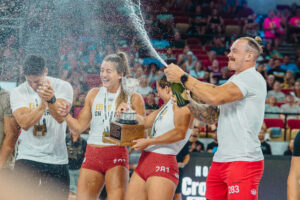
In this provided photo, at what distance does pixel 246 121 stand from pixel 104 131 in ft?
4.17

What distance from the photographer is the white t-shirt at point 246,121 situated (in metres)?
→ 3.00

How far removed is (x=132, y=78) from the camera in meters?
3.73

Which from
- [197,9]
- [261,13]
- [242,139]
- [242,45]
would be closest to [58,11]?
[242,45]

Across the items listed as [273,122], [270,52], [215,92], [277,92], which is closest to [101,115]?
Answer: [215,92]

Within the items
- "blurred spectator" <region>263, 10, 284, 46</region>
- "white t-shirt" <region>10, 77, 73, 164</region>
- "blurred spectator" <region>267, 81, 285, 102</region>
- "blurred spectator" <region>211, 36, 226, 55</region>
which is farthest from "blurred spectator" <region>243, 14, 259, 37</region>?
"white t-shirt" <region>10, 77, 73, 164</region>

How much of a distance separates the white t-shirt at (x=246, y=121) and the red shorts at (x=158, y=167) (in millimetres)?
534

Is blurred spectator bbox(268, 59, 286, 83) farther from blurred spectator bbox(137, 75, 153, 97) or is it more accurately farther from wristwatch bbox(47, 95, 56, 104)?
wristwatch bbox(47, 95, 56, 104)

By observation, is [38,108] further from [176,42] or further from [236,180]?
[176,42]

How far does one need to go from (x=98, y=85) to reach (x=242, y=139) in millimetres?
1692

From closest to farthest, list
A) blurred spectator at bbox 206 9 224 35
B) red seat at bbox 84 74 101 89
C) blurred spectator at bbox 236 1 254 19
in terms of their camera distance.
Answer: red seat at bbox 84 74 101 89, blurred spectator at bbox 206 9 224 35, blurred spectator at bbox 236 1 254 19

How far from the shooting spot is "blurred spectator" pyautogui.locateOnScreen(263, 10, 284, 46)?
38.2 ft

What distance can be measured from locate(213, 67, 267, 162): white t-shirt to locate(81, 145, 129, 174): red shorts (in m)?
0.99

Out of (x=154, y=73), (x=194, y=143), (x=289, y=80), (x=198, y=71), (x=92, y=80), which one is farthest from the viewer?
(x=289, y=80)

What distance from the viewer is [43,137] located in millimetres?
3740
